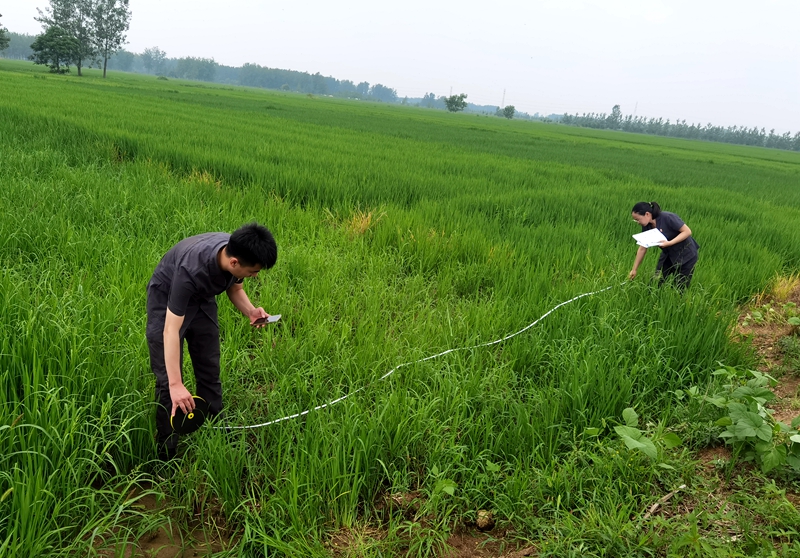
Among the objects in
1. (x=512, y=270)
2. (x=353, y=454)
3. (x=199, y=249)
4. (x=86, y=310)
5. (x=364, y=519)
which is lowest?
(x=364, y=519)

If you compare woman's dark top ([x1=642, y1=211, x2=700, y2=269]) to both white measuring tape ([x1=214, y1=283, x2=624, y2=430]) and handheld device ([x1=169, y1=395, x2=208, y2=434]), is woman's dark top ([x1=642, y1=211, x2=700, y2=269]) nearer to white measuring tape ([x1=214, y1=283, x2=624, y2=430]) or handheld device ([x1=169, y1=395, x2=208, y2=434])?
white measuring tape ([x1=214, y1=283, x2=624, y2=430])

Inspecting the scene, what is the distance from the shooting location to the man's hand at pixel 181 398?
1.73m

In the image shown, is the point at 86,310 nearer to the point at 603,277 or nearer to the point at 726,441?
the point at 726,441

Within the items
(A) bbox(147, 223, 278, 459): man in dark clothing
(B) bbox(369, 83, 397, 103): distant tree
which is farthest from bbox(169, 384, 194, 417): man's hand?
(B) bbox(369, 83, 397, 103): distant tree

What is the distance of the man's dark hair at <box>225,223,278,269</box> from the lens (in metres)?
1.65

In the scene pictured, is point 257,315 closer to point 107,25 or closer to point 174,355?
point 174,355

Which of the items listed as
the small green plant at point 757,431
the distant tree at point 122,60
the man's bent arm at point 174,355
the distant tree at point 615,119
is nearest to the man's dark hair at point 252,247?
the man's bent arm at point 174,355

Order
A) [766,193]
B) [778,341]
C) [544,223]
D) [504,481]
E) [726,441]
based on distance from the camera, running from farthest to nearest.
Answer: [766,193]
[544,223]
[778,341]
[726,441]
[504,481]

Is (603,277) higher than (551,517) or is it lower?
higher

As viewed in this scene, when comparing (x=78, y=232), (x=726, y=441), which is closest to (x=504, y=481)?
(x=726, y=441)

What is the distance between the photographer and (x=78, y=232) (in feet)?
12.7

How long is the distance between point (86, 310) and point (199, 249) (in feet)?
4.46

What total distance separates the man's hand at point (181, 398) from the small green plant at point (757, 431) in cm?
236

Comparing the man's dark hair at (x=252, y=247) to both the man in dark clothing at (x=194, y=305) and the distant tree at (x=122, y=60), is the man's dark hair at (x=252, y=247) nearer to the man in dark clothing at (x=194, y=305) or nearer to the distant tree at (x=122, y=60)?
the man in dark clothing at (x=194, y=305)
